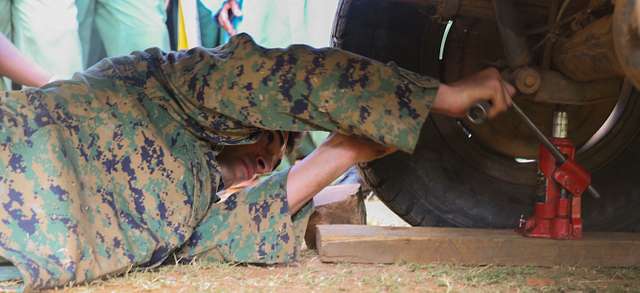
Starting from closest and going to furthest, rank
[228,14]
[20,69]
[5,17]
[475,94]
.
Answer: [475,94], [20,69], [5,17], [228,14]

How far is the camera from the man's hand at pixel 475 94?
2098 mm

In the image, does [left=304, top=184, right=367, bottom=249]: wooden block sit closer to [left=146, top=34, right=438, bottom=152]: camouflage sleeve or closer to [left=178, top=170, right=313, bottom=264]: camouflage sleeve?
[left=178, top=170, right=313, bottom=264]: camouflage sleeve

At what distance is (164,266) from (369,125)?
628 mm

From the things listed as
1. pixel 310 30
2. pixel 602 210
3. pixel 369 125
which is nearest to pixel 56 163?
pixel 369 125

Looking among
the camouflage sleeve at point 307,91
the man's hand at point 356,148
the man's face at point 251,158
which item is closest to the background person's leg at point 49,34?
the man's face at point 251,158

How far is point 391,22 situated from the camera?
8.29 feet

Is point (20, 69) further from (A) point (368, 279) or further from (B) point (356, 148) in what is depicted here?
(A) point (368, 279)

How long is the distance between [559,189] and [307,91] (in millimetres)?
724

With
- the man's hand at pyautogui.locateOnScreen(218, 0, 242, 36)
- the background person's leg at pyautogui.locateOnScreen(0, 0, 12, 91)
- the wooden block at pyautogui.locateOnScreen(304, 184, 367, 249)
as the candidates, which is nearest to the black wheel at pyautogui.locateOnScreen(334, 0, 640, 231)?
the wooden block at pyautogui.locateOnScreen(304, 184, 367, 249)

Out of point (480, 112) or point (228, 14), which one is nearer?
point (480, 112)

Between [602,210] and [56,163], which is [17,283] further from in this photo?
[602,210]

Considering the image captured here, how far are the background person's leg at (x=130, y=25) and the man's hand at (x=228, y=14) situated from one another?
1.22ft

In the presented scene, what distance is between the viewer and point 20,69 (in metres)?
2.88

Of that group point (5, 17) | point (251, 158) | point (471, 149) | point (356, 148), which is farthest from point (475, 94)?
point (5, 17)
